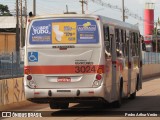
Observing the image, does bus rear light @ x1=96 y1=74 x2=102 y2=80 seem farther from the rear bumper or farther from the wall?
the wall

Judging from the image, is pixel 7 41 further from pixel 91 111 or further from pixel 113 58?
pixel 113 58

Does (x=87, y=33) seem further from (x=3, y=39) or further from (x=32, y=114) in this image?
(x=3, y=39)

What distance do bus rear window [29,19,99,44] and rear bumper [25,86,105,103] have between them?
1383mm

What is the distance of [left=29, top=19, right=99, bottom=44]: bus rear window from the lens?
15633 mm

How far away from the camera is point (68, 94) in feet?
50.6

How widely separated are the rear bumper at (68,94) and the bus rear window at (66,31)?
4.54ft

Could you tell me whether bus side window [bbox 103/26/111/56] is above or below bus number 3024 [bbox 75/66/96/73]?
above

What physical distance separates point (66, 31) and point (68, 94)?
180 cm

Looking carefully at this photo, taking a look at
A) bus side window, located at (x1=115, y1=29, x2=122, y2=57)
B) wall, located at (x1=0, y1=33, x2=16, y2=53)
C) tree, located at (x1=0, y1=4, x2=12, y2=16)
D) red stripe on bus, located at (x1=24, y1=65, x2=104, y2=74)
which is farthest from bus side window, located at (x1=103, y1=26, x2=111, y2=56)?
tree, located at (x1=0, y1=4, x2=12, y2=16)

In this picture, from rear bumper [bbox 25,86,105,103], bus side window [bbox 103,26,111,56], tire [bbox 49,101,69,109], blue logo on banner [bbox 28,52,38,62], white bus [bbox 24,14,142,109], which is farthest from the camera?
tire [bbox 49,101,69,109]

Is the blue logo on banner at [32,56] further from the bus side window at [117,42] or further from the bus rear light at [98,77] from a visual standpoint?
the bus side window at [117,42]

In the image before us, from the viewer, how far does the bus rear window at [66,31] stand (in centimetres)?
1563

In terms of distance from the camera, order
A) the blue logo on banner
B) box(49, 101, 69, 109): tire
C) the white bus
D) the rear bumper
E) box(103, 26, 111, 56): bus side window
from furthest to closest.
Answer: box(49, 101, 69, 109): tire → box(103, 26, 111, 56): bus side window → the blue logo on banner → the white bus → the rear bumper

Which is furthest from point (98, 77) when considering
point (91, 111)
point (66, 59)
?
point (91, 111)
